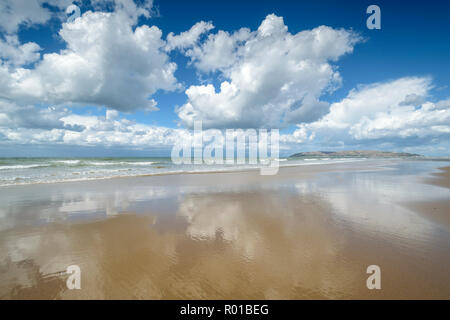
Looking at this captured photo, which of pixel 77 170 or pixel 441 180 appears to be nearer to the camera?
pixel 441 180

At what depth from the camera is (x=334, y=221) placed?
6.18 m

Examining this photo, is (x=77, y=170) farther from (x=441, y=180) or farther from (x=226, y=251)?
(x=441, y=180)

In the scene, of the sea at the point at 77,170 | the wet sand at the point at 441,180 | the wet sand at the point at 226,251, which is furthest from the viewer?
the sea at the point at 77,170

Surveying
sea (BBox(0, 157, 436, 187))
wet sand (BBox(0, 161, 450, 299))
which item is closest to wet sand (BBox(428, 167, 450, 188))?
wet sand (BBox(0, 161, 450, 299))

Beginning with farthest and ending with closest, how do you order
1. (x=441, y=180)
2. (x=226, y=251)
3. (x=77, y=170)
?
(x=77, y=170), (x=441, y=180), (x=226, y=251)

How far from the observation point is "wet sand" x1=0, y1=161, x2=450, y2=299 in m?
3.18

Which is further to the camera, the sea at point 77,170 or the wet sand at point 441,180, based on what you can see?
the sea at point 77,170

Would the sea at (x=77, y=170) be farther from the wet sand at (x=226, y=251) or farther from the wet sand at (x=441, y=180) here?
the wet sand at (x=441, y=180)

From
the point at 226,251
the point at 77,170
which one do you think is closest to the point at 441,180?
the point at 226,251

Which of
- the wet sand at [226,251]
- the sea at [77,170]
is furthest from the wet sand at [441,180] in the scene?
the sea at [77,170]

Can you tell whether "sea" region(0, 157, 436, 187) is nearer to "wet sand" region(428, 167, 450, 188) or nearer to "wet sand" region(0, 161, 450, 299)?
"wet sand" region(0, 161, 450, 299)

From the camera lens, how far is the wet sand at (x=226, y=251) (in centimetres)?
318

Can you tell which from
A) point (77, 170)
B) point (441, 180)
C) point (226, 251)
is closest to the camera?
point (226, 251)

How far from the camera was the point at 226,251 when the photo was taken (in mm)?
4371
